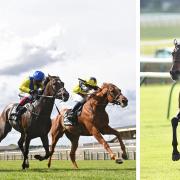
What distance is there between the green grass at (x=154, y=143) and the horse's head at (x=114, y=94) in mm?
196

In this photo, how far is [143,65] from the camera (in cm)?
1088

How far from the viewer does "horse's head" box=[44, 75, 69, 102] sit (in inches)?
406

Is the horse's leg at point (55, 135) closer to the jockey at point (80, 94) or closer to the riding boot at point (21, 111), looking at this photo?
the jockey at point (80, 94)

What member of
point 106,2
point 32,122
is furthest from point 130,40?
point 32,122

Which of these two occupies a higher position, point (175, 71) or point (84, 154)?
point (175, 71)

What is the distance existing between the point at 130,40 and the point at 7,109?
110 centimetres

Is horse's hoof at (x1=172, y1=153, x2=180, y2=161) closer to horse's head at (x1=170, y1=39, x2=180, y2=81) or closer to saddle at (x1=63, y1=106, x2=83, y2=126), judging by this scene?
horse's head at (x1=170, y1=39, x2=180, y2=81)

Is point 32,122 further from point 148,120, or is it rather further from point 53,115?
point 148,120

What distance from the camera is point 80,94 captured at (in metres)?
10.4

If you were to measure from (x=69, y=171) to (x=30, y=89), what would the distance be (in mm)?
702

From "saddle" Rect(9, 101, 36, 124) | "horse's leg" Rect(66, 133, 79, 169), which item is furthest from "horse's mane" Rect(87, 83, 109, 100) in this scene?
"saddle" Rect(9, 101, 36, 124)

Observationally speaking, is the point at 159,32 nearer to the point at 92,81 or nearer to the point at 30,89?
the point at 92,81

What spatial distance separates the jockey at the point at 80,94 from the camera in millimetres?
10367

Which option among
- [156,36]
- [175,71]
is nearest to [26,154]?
[175,71]
